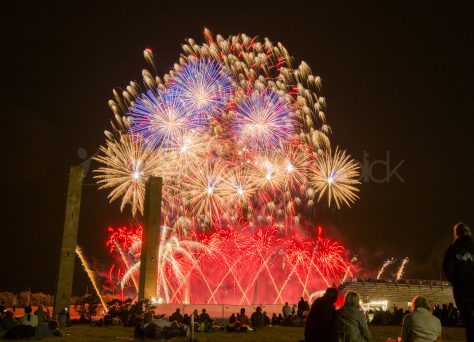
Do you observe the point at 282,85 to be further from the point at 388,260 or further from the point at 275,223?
the point at 388,260

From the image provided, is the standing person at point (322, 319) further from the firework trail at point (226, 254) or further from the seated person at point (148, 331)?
the firework trail at point (226, 254)

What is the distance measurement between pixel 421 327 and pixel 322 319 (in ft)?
4.35

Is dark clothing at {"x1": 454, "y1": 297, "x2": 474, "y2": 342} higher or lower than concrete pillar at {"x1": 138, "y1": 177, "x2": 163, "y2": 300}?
lower

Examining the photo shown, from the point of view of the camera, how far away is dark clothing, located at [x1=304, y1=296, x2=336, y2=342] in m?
7.52

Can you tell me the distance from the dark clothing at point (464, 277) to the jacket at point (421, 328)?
21.8 inches

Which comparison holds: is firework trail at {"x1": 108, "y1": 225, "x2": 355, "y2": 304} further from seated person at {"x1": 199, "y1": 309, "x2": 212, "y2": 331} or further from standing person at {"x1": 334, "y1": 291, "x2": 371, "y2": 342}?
standing person at {"x1": 334, "y1": 291, "x2": 371, "y2": 342}

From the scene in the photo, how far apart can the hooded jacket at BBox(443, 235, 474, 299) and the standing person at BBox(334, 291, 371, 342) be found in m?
1.25

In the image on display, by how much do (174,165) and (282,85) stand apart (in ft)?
30.0

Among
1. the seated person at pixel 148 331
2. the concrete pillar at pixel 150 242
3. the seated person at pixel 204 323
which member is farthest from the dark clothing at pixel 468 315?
the concrete pillar at pixel 150 242

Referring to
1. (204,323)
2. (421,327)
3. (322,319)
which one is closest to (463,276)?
(421,327)

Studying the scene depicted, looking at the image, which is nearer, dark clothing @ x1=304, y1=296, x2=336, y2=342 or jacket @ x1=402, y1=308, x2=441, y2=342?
jacket @ x1=402, y1=308, x2=441, y2=342

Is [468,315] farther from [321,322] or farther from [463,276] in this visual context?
[321,322]

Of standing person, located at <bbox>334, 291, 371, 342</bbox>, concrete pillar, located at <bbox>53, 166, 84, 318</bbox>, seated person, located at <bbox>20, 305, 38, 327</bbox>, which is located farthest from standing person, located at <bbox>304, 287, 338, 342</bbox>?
concrete pillar, located at <bbox>53, 166, 84, 318</bbox>

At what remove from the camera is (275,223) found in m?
42.0
